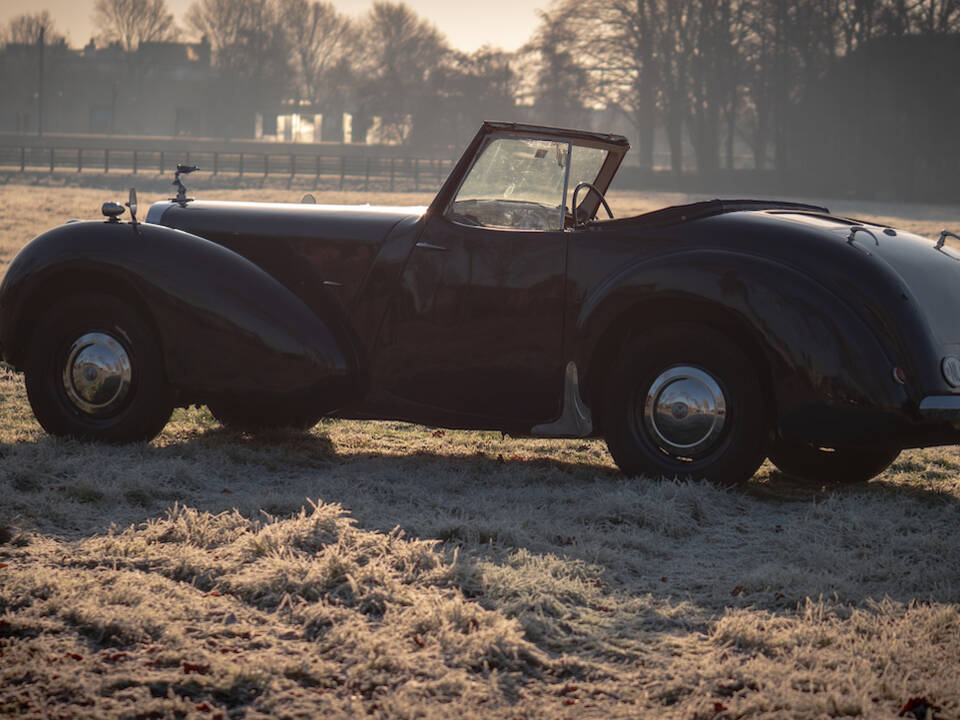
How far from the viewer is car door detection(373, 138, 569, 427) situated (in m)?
5.71

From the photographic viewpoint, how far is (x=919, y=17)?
46.7m

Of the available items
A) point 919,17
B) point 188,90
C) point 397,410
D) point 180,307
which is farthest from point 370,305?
point 188,90

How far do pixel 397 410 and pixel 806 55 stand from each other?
157ft

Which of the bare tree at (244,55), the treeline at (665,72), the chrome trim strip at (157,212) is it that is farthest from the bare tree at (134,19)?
the chrome trim strip at (157,212)

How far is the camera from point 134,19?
292 ft

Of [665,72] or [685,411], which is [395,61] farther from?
[685,411]

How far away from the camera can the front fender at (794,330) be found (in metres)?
5.02

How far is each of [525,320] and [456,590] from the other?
6.38 ft

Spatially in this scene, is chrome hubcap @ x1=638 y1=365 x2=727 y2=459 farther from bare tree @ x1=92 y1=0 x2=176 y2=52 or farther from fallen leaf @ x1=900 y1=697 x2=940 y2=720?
bare tree @ x1=92 y1=0 x2=176 y2=52

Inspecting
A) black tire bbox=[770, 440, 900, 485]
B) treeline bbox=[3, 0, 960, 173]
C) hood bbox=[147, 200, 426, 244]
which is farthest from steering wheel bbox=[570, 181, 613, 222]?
treeline bbox=[3, 0, 960, 173]

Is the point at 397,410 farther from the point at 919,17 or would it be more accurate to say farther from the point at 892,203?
the point at 919,17

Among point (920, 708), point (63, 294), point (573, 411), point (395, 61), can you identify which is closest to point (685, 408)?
point (573, 411)

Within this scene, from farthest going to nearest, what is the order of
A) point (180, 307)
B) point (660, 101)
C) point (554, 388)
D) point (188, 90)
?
point (188, 90) → point (660, 101) → point (180, 307) → point (554, 388)

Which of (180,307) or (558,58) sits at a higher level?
(558,58)
